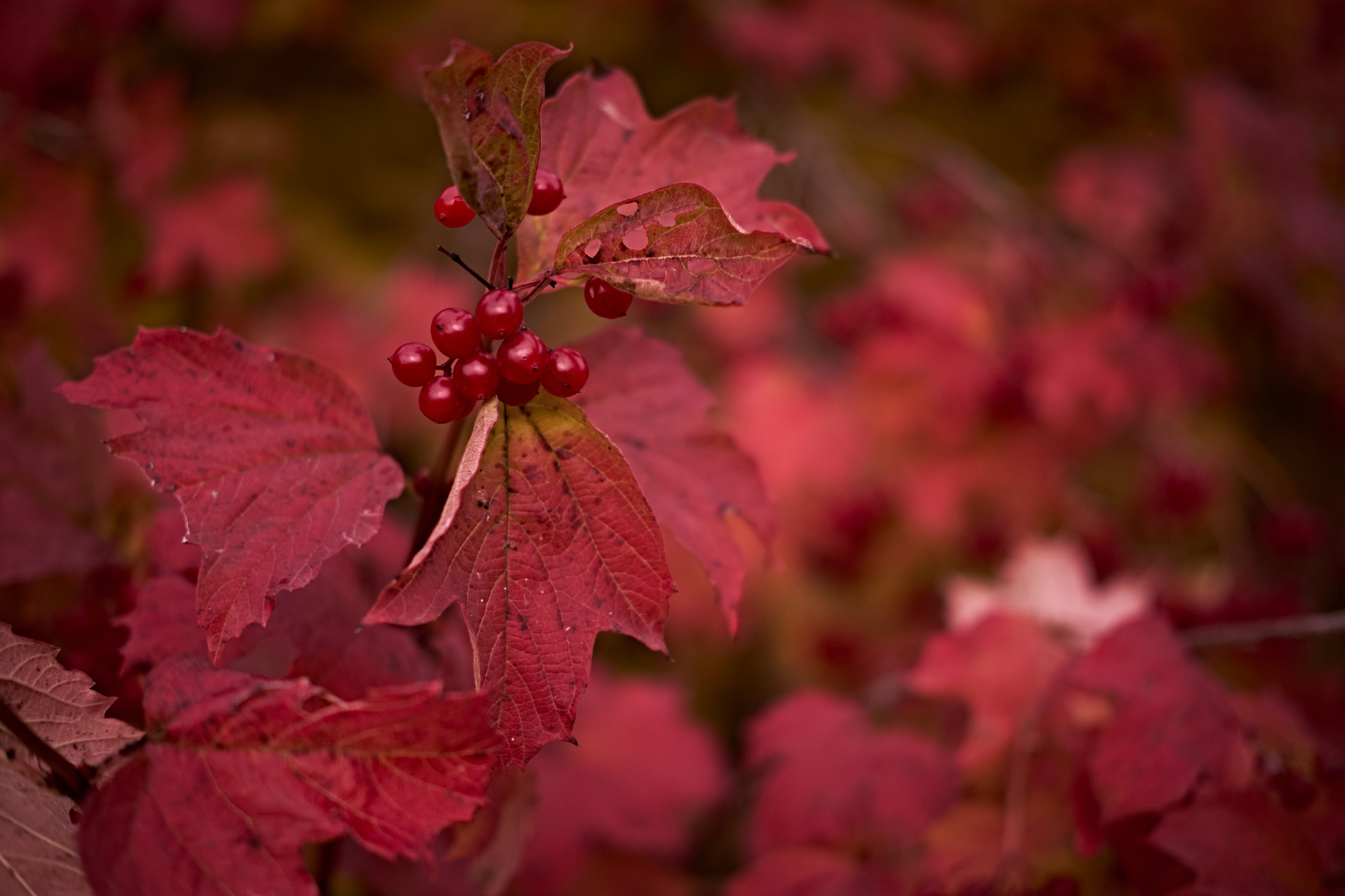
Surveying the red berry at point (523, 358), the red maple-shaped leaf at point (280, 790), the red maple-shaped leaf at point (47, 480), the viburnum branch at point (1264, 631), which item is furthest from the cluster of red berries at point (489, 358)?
the viburnum branch at point (1264, 631)

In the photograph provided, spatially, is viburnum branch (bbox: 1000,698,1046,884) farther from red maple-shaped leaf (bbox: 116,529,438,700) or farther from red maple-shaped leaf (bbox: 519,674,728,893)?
red maple-shaped leaf (bbox: 116,529,438,700)

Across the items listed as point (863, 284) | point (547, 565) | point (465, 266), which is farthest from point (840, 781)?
point (863, 284)

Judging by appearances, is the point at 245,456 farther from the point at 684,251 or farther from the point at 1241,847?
the point at 1241,847

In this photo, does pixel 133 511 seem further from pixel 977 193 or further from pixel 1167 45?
pixel 1167 45

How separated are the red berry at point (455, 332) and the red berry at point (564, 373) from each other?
0.07 m

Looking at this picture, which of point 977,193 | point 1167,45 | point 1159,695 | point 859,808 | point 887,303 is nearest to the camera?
point 1159,695

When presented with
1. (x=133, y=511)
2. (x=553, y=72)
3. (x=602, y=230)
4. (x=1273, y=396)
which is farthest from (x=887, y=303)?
(x=1273, y=396)

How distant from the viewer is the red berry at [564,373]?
615mm

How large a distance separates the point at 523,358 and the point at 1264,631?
1.21m

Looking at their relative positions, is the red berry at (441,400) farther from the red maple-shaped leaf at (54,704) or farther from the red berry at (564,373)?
the red maple-shaped leaf at (54,704)

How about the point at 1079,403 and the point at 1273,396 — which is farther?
the point at 1273,396

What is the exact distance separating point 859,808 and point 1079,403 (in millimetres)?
1306

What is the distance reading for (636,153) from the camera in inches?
29.9

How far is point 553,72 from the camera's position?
203cm
